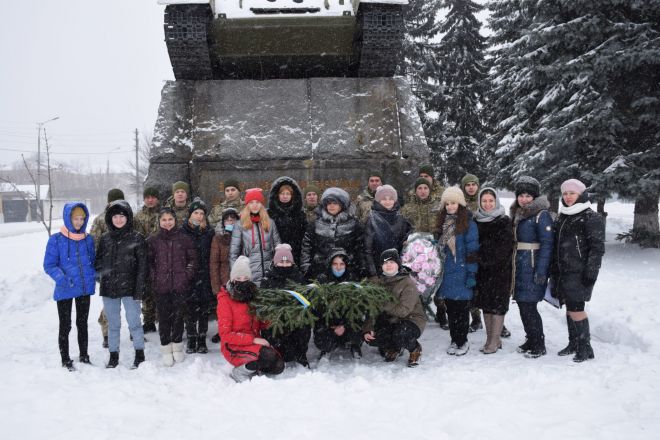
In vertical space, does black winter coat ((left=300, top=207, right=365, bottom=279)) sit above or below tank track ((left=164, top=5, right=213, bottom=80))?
below

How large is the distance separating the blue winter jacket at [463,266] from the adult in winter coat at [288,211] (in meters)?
1.49

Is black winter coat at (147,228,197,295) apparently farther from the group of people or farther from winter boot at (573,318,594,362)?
winter boot at (573,318,594,362)

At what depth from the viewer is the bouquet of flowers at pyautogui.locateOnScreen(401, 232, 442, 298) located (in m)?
4.51

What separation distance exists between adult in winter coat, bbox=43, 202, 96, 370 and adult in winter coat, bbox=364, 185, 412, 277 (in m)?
2.46

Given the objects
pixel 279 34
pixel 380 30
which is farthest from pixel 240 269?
pixel 380 30

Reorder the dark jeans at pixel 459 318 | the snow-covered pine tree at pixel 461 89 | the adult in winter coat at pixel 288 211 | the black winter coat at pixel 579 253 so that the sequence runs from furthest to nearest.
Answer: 1. the snow-covered pine tree at pixel 461 89
2. the adult in winter coat at pixel 288 211
3. the dark jeans at pixel 459 318
4. the black winter coat at pixel 579 253

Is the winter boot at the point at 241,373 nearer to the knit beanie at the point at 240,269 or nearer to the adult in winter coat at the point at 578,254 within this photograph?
the knit beanie at the point at 240,269

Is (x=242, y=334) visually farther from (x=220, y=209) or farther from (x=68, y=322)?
(x=220, y=209)

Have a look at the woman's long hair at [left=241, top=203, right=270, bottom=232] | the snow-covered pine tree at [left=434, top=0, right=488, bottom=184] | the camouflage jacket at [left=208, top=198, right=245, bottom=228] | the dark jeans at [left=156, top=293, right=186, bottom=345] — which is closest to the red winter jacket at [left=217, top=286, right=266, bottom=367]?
the dark jeans at [left=156, top=293, right=186, bottom=345]

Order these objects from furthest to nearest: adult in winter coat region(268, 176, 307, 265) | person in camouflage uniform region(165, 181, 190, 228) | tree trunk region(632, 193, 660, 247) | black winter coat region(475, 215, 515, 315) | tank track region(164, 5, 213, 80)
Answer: tree trunk region(632, 193, 660, 247)
tank track region(164, 5, 213, 80)
person in camouflage uniform region(165, 181, 190, 228)
adult in winter coat region(268, 176, 307, 265)
black winter coat region(475, 215, 515, 315)

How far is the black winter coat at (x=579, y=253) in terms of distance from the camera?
13.1 ft

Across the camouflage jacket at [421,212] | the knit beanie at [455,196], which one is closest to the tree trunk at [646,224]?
the camouflage jacket at [421,212]

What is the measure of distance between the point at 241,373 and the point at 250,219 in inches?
54.8

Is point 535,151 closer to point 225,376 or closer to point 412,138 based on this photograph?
point 412,138
